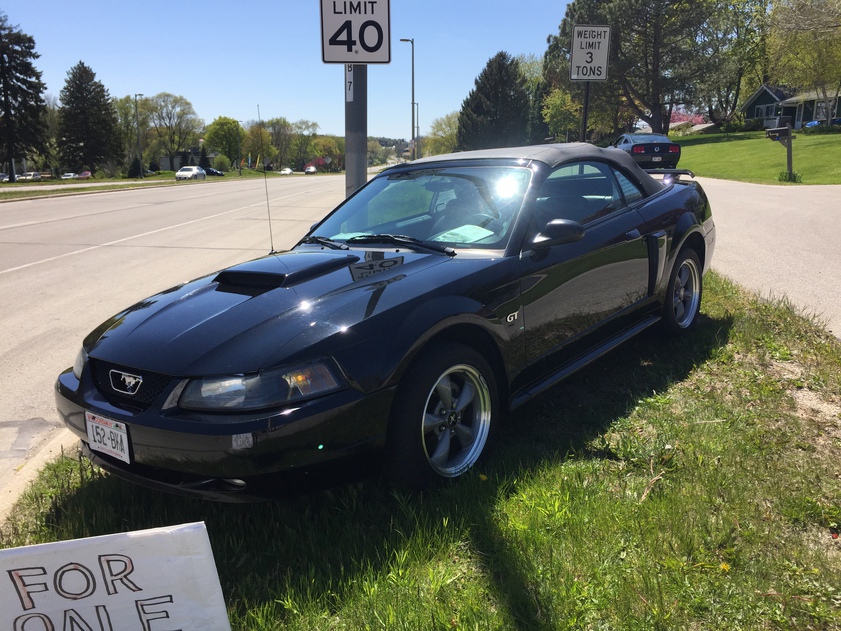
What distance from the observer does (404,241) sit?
11.8ft

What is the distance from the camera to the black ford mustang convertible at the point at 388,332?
95.9 inches

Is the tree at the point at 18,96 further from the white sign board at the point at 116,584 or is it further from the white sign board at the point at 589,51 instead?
the white sign board at the point at 116,584

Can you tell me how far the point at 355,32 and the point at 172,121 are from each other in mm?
112059

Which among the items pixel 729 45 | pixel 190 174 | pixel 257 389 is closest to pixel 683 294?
pixel 257 389

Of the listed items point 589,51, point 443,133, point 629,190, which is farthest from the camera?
point 443,133

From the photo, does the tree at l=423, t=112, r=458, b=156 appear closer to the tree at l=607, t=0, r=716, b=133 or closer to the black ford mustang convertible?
the tree at l=607, t=0, r=716, b=133

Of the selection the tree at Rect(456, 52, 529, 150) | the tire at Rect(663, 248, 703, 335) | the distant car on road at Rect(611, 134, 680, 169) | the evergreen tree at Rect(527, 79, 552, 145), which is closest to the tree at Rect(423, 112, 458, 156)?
the evergreen tree at Rect(527, 79, 552, 145)

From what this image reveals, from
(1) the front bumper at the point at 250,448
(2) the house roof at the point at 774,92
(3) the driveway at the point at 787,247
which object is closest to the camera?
(1) the front bumper at the point at 250,448

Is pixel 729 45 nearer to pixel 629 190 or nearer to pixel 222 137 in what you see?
pixel 629 190

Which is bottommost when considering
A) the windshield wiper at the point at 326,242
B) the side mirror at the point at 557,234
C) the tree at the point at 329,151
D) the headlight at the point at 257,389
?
the headlight at the point at 257,389

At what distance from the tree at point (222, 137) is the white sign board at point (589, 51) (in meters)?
118

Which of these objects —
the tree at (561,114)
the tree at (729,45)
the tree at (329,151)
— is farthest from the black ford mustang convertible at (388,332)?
the tree at (329,151)

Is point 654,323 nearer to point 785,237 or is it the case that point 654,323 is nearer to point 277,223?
point 785,237

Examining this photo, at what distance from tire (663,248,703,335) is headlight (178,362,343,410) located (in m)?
3.22
